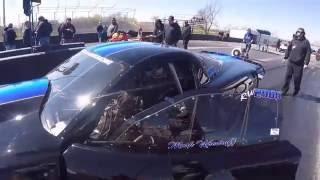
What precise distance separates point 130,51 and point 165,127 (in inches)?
A: 46.2

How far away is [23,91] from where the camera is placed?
4.64m

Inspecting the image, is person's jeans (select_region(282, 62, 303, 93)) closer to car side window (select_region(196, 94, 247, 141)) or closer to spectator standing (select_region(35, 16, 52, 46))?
car side window (select_region(196, 94, 247, 141))

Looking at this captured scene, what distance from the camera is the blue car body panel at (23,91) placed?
4.45 m

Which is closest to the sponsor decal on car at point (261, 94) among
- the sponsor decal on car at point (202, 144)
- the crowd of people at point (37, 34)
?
the sponsor decal on car at point (202, 144)

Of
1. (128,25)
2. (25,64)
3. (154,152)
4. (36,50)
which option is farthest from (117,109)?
(128,25)

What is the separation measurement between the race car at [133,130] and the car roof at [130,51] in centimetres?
3

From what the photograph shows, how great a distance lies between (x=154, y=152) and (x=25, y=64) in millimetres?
7741

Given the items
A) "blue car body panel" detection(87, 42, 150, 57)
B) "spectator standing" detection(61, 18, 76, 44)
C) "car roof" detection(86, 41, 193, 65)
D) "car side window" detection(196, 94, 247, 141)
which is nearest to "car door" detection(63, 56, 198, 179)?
"car side window" detection(196, 94, 247, 141)

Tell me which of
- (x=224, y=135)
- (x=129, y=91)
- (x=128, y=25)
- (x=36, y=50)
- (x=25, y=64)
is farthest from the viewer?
(x=128, y=25)

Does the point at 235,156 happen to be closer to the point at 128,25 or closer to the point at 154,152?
the point at 154,152

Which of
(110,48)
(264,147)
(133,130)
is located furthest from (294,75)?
(133,130)

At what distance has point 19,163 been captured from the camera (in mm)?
3453

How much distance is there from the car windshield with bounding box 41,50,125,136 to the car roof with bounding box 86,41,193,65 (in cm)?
9

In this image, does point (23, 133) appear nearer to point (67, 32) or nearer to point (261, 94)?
point (261, 94)
